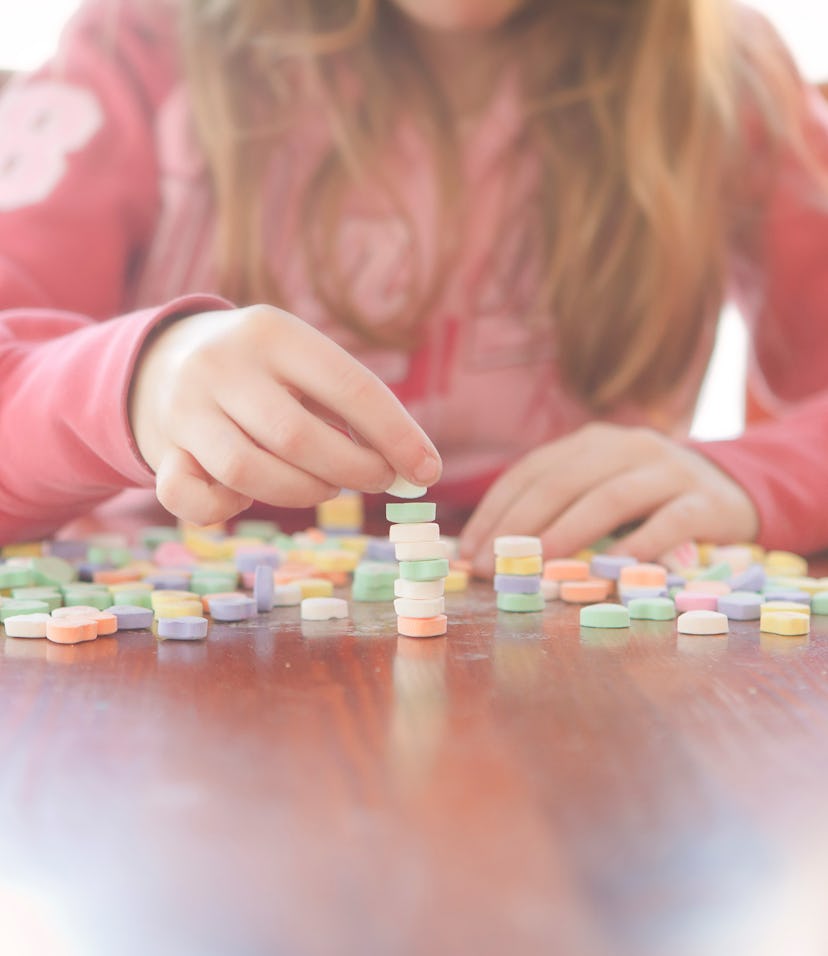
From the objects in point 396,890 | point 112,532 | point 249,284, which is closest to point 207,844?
point 396,890

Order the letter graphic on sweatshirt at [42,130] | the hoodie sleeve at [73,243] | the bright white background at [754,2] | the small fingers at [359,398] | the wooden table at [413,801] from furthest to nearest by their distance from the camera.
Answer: the bright white background at [754,2]
the letter graphic on sweatshirt at [42,130]
the hoodie sleeve at [73,243]
the small fingers at [359,398]
the wooden table at [413,801]

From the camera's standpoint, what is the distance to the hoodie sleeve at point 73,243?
0.79 m

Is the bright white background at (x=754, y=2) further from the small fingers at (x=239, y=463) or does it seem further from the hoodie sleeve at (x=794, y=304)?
the small fingers at (x=239, y=463)

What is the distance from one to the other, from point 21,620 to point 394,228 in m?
0.81

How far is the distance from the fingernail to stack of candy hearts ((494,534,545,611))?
12cm

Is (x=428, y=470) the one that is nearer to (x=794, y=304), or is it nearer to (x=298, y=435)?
(x=298, y=435)

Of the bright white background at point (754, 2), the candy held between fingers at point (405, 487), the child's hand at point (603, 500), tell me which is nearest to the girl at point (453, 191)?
the child's hand at point (603, 500)

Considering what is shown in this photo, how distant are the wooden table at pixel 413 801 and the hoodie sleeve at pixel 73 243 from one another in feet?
0.81

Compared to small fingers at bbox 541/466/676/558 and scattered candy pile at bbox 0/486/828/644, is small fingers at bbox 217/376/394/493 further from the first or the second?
small fingers at bbox 541/466/676/558

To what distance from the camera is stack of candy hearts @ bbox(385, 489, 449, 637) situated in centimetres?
63

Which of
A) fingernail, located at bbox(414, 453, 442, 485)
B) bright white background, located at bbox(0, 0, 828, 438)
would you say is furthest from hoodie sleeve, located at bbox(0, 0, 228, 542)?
bright white background, located at bbox(0, 0, 828, 438)

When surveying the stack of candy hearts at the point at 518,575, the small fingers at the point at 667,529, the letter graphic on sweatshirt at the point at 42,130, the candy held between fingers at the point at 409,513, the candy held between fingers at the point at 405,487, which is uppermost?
the letter graphic on sweatshirt at the point at 42,130

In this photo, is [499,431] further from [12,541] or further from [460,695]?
[460,695]

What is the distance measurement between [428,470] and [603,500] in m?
0.28
